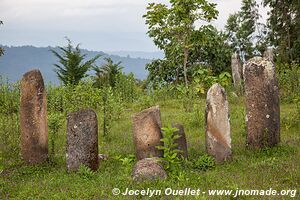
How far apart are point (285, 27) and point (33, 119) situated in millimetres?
36091

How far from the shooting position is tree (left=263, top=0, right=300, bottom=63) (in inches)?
1620

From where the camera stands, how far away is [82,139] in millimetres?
12562

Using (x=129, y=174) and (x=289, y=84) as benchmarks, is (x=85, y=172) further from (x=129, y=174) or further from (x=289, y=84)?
(x=289, y=84)

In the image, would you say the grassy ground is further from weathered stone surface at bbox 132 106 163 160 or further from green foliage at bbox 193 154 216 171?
weathered stone surface at bbox 132 106 163 160

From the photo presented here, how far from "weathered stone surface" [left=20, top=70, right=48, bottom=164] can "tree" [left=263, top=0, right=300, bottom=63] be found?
31.3 metres

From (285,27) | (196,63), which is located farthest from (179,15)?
(285,27)

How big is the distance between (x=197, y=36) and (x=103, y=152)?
12.2 metres

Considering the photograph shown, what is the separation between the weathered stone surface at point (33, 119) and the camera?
44.4 feet

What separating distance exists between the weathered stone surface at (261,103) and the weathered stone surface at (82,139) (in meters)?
5.17

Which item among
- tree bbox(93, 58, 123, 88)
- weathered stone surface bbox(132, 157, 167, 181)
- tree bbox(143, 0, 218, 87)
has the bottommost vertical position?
weathered stone surface bbox(132, 157, 167, 181)

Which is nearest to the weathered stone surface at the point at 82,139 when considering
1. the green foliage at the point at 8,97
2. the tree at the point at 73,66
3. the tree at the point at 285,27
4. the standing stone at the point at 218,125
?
the standing stone at the point at 218,125

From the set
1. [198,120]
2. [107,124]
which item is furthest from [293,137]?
[107,124]

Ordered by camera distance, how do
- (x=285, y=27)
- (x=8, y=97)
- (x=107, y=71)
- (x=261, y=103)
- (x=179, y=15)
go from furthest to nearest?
(x=285, y=27) → (x=107, y=71) → (x=179, y=15) → (x=8, y=97) → (x=261, y=103)

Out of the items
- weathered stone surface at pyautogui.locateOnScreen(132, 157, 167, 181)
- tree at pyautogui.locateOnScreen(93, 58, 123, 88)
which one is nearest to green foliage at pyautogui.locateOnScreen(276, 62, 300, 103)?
weathered stone surface at pyautogui.locateOnScreen(132, 157, 167, 181)
